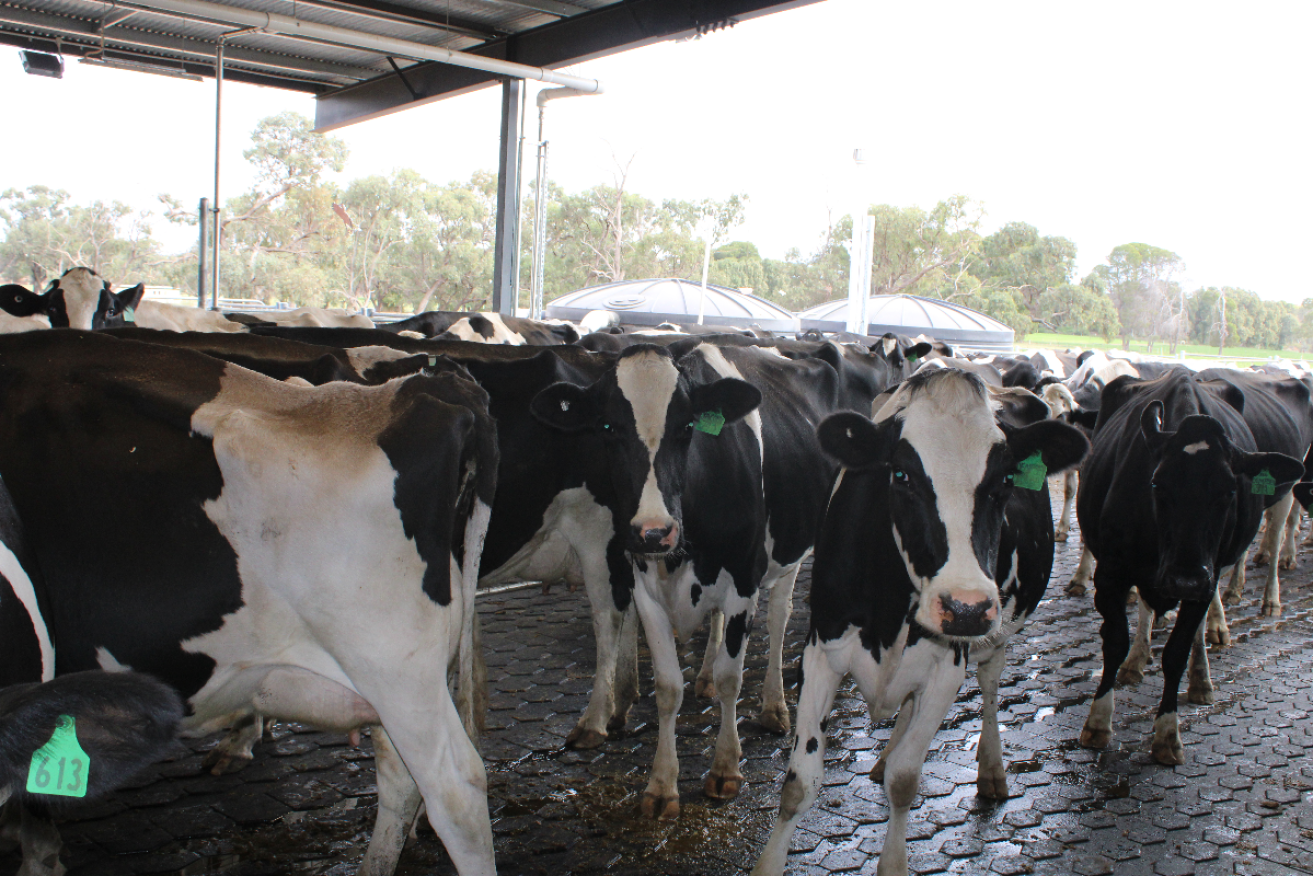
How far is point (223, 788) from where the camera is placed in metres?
3.99

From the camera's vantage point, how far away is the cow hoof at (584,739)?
4543 mm

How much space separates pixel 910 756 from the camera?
3.34 metres

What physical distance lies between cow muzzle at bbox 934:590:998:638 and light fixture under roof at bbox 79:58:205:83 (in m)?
17.1

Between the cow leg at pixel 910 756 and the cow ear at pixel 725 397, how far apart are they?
4.86ft

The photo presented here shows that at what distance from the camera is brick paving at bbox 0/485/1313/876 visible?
3555 mm

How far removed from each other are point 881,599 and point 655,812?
143 centimetres

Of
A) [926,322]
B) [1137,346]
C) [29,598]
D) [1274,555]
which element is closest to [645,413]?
[29,598]

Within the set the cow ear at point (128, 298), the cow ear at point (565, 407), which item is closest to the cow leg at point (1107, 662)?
the cow ear at point (565, 407)

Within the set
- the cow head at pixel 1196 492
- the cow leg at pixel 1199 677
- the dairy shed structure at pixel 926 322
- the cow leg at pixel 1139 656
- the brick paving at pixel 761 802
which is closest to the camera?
the brick paving at pixel 761 802

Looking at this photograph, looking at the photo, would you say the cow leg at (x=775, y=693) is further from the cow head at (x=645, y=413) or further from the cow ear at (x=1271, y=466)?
the cow ear at (x=1271, y=466)

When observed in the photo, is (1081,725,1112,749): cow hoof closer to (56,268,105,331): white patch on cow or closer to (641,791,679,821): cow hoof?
(641,791,679,821): cow hoof

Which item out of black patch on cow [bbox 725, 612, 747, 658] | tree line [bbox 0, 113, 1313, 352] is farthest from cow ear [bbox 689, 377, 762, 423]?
tree line [bbox 0, 113, 1313, 352]

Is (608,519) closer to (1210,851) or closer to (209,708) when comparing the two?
(209,708)

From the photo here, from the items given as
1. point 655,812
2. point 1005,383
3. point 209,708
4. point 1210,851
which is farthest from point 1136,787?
point 1005,383
